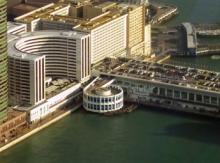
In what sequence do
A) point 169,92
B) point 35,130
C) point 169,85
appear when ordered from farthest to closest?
1. point 169,92
2. point 169,85
3. point 35,130

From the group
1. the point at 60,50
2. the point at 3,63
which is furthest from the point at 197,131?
the point at 3,63

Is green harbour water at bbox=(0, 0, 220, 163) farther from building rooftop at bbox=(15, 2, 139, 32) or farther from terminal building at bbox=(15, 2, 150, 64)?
building rooftop at bbox=(15, 2, 139, 32)

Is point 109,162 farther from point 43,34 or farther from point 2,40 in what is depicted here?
point 43,34

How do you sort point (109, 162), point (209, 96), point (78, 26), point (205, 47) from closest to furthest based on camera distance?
point (109, 162), point (209, 96), point (78, 26), point (205, 47)

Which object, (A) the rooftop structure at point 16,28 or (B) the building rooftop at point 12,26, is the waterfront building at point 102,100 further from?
(B) the building rooftop at point 12,26

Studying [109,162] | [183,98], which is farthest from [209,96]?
[109,162]

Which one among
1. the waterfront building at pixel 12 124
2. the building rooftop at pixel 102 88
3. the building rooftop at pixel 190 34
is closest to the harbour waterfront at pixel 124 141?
the waterfront building at pixel 12 124

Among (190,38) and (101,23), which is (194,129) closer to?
(101,23)
